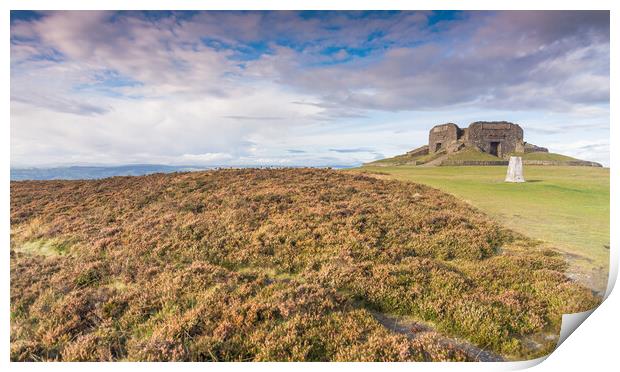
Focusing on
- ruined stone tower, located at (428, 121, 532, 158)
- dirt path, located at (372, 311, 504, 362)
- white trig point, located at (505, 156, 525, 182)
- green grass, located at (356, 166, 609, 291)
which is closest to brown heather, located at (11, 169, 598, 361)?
dirt path, located at (372, 311, 504, 362)

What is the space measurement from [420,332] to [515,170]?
26.5 feet

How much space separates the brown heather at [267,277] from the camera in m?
5.58

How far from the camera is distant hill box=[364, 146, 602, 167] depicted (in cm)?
995

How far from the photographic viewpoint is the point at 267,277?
23.6 feet

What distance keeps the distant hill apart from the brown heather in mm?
1018

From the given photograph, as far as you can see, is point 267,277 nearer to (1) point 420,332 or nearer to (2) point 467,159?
(1) point 420,332

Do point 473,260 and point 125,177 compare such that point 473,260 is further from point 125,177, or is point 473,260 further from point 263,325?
point 125,177

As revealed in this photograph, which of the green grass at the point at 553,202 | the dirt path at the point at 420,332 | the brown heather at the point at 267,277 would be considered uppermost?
the green grass at the point at 553,202

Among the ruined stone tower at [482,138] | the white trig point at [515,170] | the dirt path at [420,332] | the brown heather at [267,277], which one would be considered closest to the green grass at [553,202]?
the white trig point at [515,170]

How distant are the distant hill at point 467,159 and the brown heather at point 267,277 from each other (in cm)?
102

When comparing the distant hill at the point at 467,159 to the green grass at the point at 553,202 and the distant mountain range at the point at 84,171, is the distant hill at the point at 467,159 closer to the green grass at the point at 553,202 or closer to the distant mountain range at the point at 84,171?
the green grass at the point at 553,202

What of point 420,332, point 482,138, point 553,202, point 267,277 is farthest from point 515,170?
point 267,277

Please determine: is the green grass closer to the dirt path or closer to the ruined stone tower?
the ruined stone tower

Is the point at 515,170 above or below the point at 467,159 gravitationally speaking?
below
